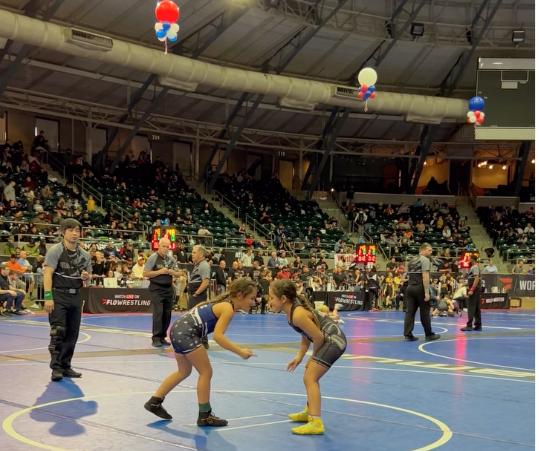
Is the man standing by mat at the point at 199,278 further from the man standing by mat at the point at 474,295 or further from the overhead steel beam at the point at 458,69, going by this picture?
the overhead steel beam at the point at 458,69

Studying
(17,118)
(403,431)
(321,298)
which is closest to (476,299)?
(321,298)

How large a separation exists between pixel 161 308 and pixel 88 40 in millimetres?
15891

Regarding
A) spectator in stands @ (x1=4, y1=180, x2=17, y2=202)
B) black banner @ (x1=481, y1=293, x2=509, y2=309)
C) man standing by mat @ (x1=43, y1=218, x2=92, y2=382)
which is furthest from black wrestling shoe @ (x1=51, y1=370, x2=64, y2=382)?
black banner @ (x1=481, y1=293, x2=509, y2=309)

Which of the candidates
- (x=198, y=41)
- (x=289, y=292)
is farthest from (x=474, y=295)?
(x=198, y=41)

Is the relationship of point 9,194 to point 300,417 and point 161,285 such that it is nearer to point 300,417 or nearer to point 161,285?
point 161,285

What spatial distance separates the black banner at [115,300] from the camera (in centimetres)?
2280

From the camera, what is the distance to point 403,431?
7309mm

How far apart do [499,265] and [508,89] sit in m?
8.52

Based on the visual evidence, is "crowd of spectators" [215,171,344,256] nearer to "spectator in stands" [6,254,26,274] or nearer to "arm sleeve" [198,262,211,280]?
"spectator in stands" [6,254,26,274]

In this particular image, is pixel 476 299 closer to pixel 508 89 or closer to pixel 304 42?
pixel 304 42

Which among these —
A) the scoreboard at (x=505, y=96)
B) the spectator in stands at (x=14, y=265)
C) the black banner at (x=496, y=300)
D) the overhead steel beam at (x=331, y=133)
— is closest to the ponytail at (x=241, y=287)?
the spectator in stands at (x=14, y=265)

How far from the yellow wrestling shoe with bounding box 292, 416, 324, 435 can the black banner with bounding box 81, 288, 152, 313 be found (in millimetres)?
15945

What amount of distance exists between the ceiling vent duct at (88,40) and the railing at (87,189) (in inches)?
317

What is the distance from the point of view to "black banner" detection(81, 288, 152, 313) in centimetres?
2280
